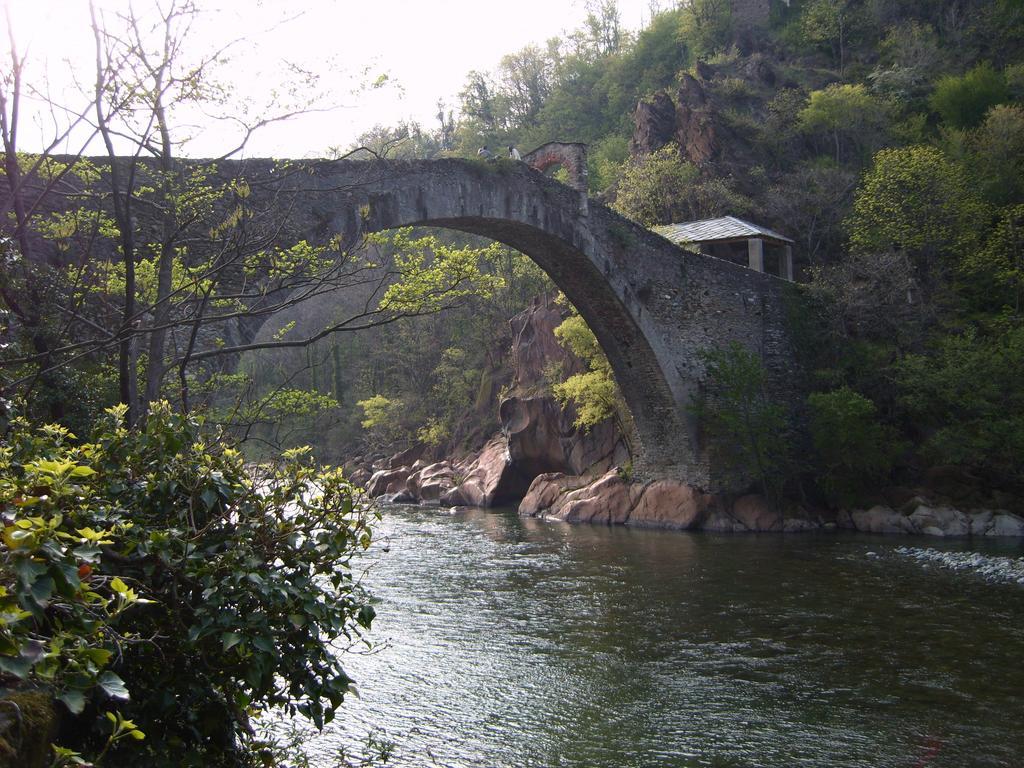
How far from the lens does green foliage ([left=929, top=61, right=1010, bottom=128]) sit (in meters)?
25.2

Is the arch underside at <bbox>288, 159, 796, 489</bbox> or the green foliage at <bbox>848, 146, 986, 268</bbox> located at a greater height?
the green foliage at <bbox>848, 146, 986, 268</bbox>

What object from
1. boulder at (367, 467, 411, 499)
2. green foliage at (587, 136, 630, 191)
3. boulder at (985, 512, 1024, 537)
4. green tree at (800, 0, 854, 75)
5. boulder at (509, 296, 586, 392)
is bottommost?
Result: boulder at (985, 512, 1024, 537)

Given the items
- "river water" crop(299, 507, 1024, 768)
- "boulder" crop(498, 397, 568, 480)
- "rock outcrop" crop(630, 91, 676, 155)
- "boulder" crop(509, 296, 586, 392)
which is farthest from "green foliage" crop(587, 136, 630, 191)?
"river water" crop(299, 507, 1024, 768)

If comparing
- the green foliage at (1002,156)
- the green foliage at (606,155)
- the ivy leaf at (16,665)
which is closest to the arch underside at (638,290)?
the green foliage at (1002,156)

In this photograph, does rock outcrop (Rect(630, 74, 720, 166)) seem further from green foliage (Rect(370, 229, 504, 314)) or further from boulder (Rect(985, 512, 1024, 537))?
green foliage (Rect(370, 229, 504, 314))

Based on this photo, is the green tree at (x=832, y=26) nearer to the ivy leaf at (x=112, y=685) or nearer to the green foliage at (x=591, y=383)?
the green foliage at (x=591, y=383)

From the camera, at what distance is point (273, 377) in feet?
115

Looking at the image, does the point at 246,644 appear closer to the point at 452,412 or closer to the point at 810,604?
the point at 810,604

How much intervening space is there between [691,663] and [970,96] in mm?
23115

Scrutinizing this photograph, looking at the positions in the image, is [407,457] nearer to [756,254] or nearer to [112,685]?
[756,254]

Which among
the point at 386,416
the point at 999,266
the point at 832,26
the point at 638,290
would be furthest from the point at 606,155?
the point at 638,290

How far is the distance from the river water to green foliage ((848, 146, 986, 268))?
8.23 metres

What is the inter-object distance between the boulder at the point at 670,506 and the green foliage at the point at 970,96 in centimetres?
1436

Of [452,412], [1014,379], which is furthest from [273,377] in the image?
[1014,379]
